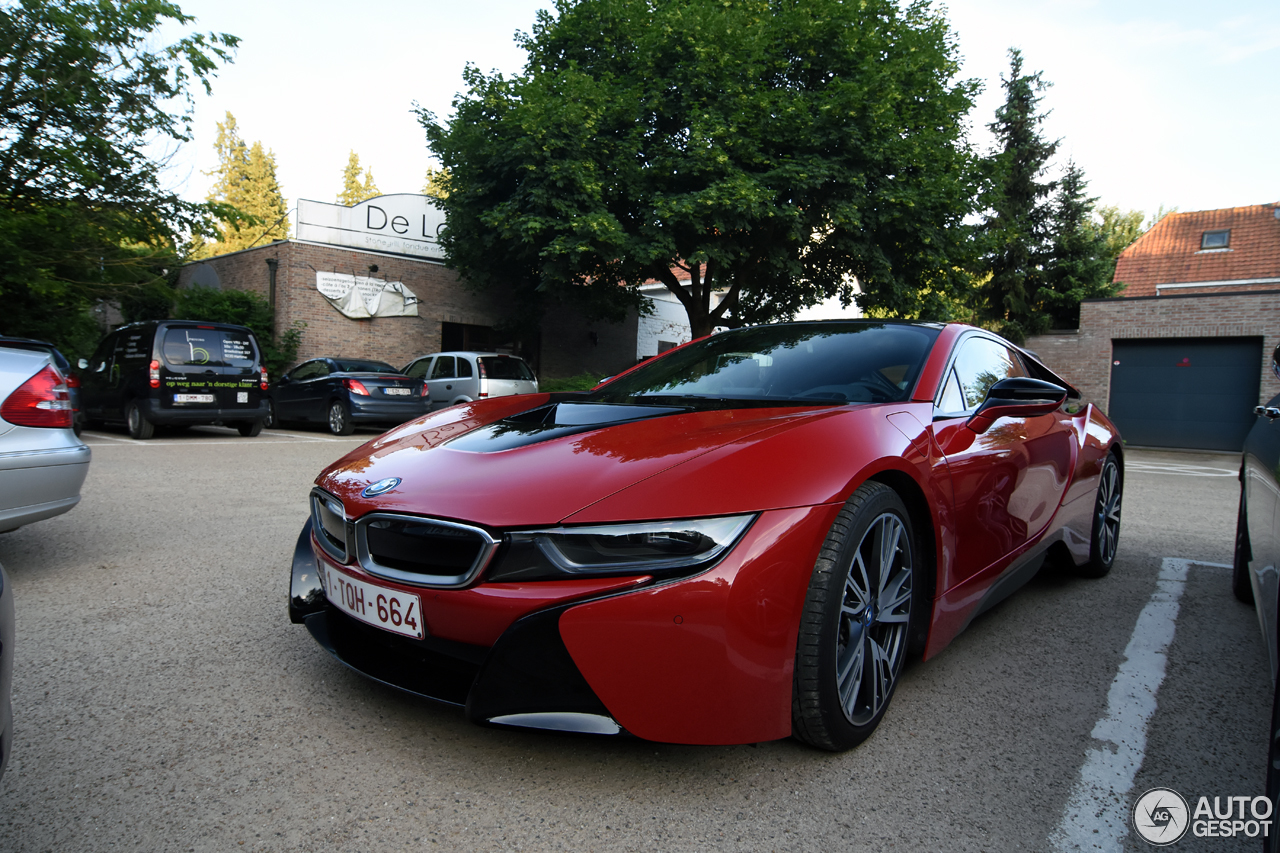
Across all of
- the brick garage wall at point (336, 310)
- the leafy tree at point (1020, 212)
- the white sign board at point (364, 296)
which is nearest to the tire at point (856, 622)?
the brick garage wall at point (336, 310)

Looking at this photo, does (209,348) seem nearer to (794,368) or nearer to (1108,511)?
(794,368)

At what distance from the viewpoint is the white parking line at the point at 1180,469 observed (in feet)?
39.1

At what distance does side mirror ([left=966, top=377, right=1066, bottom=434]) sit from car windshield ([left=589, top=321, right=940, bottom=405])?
271mm

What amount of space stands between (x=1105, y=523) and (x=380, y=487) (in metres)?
→ 3.82

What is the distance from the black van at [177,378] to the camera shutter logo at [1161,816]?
11849 millimetres

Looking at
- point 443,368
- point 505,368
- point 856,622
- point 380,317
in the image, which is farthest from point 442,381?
point 856,622

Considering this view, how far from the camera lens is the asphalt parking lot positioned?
1.76 m

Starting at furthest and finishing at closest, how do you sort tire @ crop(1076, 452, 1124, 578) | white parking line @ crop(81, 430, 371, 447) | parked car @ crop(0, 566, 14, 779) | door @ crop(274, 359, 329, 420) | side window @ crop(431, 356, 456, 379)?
side window @ crop(431, 356, 456, 379), door @ crop(274, 359, 329, 420), white parking line @ crop(81, 430, 371, 447), tire @ crop(1076, 452, 1124, 578), parked car @ crop(0, 566, 14, 779)

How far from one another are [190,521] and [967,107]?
17.5 meters

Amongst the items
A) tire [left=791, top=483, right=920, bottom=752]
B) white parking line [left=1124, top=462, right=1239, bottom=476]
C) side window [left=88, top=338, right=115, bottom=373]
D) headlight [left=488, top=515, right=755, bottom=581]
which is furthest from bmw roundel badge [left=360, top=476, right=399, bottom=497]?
white parking line [left=1124, top=462, right=1239, bottom=476]

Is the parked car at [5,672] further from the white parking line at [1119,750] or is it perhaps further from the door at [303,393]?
the door at [303,393]

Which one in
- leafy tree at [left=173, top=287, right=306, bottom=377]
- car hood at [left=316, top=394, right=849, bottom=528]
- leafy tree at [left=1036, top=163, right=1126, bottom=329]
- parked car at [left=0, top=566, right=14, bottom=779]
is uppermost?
leafy tree at [left=1036, top=163, right=1126, bottom=329]

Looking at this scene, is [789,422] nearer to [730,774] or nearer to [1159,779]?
[730,774]

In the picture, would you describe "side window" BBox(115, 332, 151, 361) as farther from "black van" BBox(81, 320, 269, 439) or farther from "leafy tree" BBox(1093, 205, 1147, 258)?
"leafy tree" BBox(1093, 205, 1147, 258)
